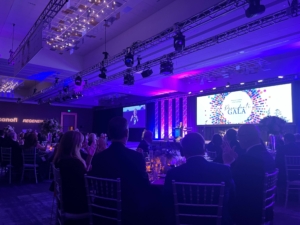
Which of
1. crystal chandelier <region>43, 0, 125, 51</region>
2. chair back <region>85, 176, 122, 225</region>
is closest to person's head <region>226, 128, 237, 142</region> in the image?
chair back <region>85, 176, 122, 225</region>

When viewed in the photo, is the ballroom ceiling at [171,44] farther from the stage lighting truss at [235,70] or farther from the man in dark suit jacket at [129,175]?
the man in dark suit jacket at [129,175]

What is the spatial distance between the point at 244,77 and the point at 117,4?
7707mm

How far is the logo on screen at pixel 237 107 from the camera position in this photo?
33.1 ft

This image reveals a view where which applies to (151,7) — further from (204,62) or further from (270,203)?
(270,203)

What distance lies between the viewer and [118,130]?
1.98 metres

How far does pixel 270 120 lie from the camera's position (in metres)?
5.91

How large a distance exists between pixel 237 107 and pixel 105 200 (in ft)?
31.3

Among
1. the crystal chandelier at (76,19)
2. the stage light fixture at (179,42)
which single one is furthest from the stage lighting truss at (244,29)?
the crystal chandelier at (76,19)

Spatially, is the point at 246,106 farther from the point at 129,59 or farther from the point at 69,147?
the point at 69,147

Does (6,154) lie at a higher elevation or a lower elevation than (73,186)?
lower

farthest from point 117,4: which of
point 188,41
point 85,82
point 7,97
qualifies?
point 7,97

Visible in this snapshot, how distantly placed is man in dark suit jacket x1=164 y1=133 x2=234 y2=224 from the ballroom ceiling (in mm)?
3598

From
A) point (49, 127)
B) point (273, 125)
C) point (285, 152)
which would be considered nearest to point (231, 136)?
point (285, 152)

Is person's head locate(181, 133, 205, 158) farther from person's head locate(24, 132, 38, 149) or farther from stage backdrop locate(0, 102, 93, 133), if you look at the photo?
stage backdrop locate(0, 102, 93, 133)
